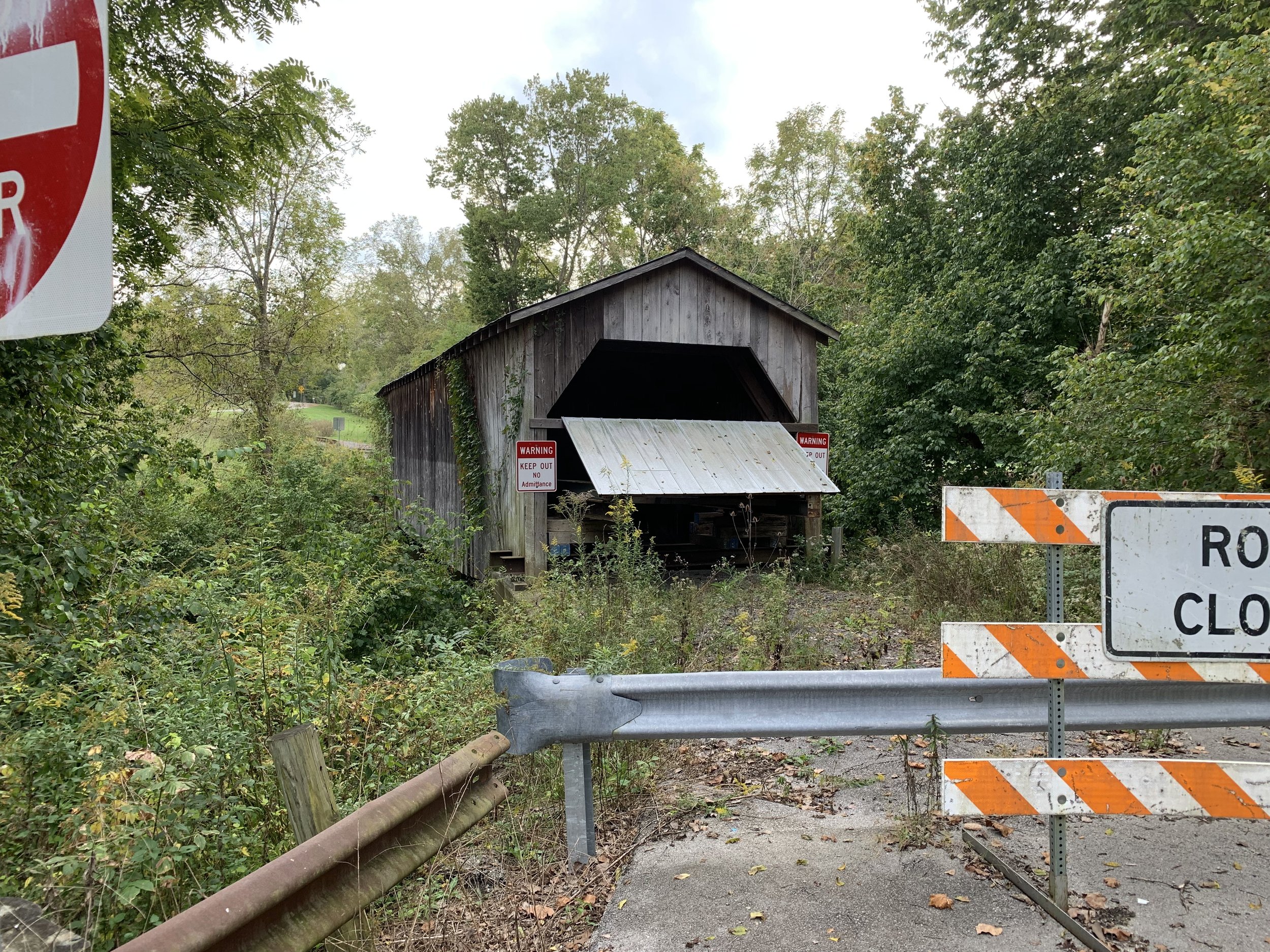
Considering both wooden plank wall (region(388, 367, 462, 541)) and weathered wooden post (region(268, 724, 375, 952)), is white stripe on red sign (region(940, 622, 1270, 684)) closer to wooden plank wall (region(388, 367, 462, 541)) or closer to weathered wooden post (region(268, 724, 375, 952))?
weathered wooden post (region(268, 724, 375, 952))

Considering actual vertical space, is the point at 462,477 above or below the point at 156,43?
below

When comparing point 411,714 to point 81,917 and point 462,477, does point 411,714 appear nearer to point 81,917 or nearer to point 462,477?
point 81,917

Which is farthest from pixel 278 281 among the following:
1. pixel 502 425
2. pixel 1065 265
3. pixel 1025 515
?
pixel 1025 515

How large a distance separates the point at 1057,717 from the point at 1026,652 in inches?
14.8

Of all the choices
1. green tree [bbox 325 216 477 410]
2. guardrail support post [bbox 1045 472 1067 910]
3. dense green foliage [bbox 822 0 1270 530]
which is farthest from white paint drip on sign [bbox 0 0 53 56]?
green tree [bbox 325 216 477 410]

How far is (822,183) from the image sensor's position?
112ft

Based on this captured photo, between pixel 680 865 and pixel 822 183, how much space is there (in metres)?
35.2

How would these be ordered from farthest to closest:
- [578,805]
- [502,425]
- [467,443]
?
1. [467,443]
2. [502,425]
3. [578,805]

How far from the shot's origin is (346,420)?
50250 millimetres

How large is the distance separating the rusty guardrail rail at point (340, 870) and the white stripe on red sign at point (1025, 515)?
2157 millimetres

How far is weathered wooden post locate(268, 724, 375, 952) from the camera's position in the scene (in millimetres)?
2699

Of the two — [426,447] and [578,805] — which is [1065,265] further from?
[578,805]

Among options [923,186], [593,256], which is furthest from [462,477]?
[593,256]

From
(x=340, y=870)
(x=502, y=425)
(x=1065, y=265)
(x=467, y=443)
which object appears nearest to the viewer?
(x=340, y=870)
